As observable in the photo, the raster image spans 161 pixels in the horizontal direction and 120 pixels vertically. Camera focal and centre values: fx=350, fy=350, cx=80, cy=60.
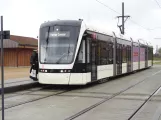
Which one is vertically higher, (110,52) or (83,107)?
(110,52)

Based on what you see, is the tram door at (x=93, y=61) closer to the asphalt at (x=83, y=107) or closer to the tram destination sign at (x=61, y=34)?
the tram destination sign at (x=61, y=34)

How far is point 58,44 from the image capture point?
56.2 ft

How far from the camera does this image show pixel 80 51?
17.1m

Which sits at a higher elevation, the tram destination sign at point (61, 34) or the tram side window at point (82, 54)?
the tram destination sign at point (61, 34)

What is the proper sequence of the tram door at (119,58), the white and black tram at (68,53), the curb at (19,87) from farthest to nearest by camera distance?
the tram door at (119,58)
the white and black tram at (68,53)
the curb at (19,87)

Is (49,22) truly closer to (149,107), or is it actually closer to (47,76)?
(47,76)

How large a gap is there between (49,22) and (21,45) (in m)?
21.9

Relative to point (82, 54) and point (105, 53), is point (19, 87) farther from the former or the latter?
point (105, 53)

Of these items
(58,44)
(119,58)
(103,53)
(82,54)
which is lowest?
(119,58)

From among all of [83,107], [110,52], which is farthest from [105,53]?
[83,107]

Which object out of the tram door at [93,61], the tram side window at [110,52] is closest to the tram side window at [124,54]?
the tram side window at [110,52]

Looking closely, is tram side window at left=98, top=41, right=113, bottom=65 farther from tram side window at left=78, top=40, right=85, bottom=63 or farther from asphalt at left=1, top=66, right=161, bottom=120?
asphalt at left=1, top=66, right=161, bottom=120

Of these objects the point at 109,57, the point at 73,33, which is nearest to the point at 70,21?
the point at 73,33

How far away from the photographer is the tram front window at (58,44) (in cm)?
1689
